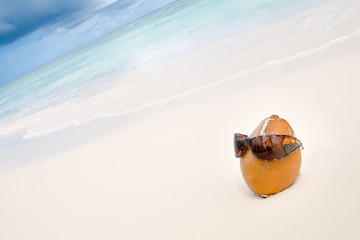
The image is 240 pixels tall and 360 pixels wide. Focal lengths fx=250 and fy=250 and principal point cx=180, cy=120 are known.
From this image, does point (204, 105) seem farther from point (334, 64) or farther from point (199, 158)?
point (334, 64)

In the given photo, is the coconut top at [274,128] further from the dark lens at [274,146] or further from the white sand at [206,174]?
the white sand at [206,174]

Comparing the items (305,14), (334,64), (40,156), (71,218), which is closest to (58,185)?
(71,218)

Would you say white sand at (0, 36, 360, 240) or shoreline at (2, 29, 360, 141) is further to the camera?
shoreline at (2, 29, 360, 141)

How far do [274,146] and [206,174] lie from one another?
930 millimetres

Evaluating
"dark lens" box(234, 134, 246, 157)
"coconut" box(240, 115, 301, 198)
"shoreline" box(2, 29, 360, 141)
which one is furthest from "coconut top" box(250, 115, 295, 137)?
"shoreline" box(2, 29, 360, 141)

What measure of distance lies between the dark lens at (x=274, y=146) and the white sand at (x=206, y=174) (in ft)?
1.11

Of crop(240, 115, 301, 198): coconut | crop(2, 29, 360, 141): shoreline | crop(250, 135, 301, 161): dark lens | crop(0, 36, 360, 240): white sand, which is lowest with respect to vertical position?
crop(0, 36, 360, 240): white sand

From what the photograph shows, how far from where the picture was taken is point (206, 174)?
7.42 feet

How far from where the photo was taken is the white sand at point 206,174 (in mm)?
1562

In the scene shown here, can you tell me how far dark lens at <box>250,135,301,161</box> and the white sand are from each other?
338mm

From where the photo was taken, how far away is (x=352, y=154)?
1750 mm

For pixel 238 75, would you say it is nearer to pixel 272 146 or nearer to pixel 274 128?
pixel 274 128

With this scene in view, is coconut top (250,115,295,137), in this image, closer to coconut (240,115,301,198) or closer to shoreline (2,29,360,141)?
coconut (240,115,301,198)

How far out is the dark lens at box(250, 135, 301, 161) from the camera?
1.45 m
